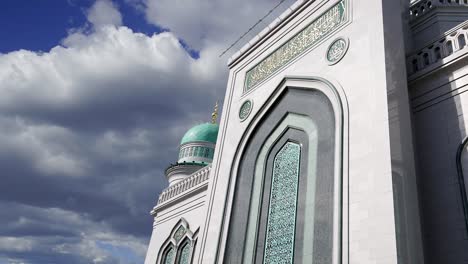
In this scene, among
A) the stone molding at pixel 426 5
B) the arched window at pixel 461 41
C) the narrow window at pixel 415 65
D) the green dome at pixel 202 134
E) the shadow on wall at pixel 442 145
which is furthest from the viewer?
the green dome at pixel 202 134

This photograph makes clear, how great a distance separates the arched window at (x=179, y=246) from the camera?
22.6 ft

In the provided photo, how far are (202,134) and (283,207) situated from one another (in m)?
7.49

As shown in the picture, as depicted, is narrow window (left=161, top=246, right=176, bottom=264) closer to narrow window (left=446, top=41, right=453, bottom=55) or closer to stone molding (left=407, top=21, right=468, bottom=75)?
stone molding (left=407, top=21, right=468, bottom=75)

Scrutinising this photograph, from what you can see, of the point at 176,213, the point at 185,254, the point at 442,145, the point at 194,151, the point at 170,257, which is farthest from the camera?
the point at 194,151

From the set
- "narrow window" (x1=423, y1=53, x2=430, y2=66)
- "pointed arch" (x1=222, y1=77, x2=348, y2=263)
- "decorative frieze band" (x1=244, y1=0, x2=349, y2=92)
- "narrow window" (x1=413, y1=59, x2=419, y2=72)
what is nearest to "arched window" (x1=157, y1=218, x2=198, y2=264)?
"pointed arch" (x1=222, y1=77, x2=348, y2=263)

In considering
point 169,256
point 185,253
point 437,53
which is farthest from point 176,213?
point 437,53

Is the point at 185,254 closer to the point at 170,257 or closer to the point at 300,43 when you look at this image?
the point at 170,257

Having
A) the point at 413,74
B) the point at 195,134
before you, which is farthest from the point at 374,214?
the point at 195,134

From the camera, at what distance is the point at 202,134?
1165 centimetres

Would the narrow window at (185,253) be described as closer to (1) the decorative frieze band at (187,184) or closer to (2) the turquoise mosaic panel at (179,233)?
(2) the turquoise mosaic panel at (179,233)

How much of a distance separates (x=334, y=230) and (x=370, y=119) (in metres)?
1.00

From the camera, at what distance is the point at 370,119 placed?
358 centimetres

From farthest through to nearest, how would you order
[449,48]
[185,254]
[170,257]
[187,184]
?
[187,184] < [170,257] < [185,254] < [449,48]

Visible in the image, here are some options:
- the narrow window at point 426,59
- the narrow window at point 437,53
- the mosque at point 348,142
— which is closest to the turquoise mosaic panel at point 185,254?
the mosque at point 348,142
